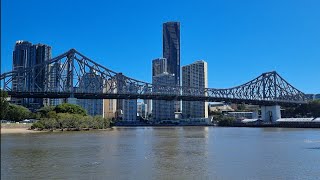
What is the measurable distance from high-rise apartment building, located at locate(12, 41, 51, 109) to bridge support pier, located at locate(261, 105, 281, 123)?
241ft

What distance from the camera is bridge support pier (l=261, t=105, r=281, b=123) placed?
132550mm

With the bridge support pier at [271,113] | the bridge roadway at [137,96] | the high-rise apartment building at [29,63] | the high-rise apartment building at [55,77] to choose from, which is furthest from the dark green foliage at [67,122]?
the bridge support pier at [271,113]

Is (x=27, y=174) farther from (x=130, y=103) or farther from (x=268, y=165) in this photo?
(x=130, y=103)

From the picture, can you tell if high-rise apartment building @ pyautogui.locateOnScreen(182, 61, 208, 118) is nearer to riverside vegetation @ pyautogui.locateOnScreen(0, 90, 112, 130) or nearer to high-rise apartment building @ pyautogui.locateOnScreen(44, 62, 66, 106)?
high-rise apartment building @ pyautogui.locateOnScreen(44, 62, 66, 106)

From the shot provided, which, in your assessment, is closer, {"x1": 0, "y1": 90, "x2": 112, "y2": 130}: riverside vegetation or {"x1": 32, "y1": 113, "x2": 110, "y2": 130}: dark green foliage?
{"x1": 32, "y1": 113, "x2": 110, "y2": 130}: dark green foliage

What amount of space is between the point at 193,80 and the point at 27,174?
17893 centimetres

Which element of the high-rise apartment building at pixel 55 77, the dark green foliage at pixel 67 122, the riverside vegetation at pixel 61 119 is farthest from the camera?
the high-rise apartment building at pixel 55 77

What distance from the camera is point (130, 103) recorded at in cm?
18975

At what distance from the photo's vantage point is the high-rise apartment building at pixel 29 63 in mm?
104125

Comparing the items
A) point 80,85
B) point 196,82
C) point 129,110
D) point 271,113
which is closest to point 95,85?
point 80,85

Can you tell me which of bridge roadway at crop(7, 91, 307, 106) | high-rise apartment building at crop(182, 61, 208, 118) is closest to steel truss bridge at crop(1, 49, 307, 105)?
bridge roadway at crop(7, 91, 307, 106)

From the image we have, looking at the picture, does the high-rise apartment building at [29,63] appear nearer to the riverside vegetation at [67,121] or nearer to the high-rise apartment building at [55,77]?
the high-rise apartment building at [55,77]

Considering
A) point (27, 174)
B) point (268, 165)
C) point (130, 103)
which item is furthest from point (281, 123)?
point (27, 174)

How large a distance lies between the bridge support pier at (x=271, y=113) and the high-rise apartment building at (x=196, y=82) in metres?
51.1
